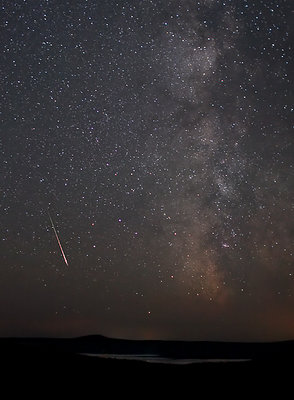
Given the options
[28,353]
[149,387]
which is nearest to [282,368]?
[149,387]

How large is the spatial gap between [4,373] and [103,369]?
259cm

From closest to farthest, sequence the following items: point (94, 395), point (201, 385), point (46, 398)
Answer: point (46, 398)
point (94, 395)
point (201, 385)

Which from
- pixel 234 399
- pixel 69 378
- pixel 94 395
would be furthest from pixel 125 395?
pixel 234 399

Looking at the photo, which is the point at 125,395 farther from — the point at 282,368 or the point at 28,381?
the point at 282,368

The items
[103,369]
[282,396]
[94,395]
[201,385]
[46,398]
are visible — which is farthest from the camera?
[103,369]

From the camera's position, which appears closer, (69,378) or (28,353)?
(69,378)

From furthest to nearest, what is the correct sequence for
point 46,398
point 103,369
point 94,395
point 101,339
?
1. point 101,339
2. point 103,369
3. point 94,395
4. point 46,398

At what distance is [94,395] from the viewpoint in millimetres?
8734

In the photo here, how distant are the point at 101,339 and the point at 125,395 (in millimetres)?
115181

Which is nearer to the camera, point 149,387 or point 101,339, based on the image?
point 149,387

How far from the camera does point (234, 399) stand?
9008 mm

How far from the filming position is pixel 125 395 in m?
8.92

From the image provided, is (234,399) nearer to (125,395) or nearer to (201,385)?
(201,385)

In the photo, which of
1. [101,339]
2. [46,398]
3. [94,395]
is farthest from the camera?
[101,339]
